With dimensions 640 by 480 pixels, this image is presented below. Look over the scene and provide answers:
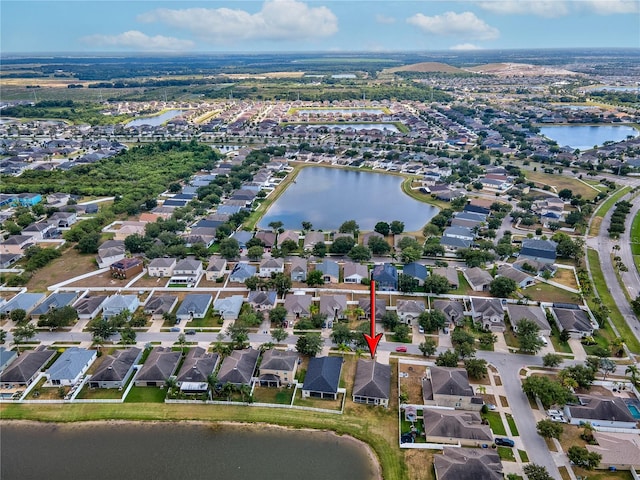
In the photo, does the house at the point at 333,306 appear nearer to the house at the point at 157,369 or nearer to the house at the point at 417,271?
the house at the point at 417,271

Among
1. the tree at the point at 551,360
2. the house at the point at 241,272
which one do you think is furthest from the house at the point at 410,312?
the house at the point at 241,272

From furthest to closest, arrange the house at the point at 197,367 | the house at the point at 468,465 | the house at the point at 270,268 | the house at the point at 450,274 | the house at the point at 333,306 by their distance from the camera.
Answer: the house at the point at 270,268
the house at the point at 450,274
the house at the point at 333,306
the house at the point at 197,367
the house at the point at 468,465

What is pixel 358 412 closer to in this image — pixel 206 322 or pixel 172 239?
pixel 206 322

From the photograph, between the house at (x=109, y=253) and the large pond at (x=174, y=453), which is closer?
the large pond at (x=174, y=453)

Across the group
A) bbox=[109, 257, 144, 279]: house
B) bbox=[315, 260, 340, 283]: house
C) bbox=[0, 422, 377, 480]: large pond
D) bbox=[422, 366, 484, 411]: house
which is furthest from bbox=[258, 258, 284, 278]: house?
bbox=[422, 366, 484, 411]: house

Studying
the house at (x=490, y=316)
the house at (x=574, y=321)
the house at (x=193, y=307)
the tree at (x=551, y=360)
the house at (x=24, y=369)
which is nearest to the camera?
the house at (x=24, y=369)

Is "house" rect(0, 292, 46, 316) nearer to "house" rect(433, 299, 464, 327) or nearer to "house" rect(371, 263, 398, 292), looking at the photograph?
"house" rect(371, 263, 398, 292)

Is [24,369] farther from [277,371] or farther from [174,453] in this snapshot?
[277,371]
